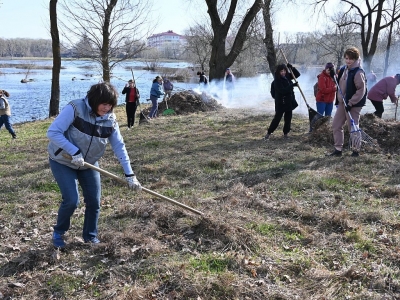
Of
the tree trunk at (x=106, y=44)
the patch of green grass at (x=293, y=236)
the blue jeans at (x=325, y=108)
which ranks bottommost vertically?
the patch of green grass at (x=293, y=236)

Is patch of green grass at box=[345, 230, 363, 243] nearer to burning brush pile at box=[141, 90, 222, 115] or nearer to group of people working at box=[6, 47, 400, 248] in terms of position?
group of people working at box=[6, 47, 400, 248]

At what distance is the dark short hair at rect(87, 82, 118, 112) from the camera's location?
3446 mm

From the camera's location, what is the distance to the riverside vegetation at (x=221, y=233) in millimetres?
3354

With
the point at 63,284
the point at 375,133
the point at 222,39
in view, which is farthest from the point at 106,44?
the point at 63,284

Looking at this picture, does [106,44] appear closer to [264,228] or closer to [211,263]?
[264,228]

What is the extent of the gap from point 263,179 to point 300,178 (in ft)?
1.84

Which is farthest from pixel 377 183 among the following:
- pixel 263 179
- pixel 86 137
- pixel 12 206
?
pixel 12 206

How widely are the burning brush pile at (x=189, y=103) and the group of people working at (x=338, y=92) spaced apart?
7173 millimetres

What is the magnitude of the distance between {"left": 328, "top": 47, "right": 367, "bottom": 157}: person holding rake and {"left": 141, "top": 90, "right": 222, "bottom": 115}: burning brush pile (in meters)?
9.23

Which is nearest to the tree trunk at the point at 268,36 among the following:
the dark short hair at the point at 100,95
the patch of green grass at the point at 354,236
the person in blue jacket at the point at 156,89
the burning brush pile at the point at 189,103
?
the burning brush pile at the point at 189,103

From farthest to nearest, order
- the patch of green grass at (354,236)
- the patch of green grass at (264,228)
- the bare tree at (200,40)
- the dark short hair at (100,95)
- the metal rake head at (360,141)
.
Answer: the bare tree at (200,40)
the metal rake head at (360,141)
the patch of green grass at (264,228)
the patch of green grass at (354,236)
the dark short hair at (100,95)

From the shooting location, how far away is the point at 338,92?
7273mm

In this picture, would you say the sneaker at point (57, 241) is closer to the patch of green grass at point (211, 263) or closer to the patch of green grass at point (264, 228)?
the patch of green grass at point (211, 263)

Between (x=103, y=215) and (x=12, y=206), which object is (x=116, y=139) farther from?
(x=12, y=206)
